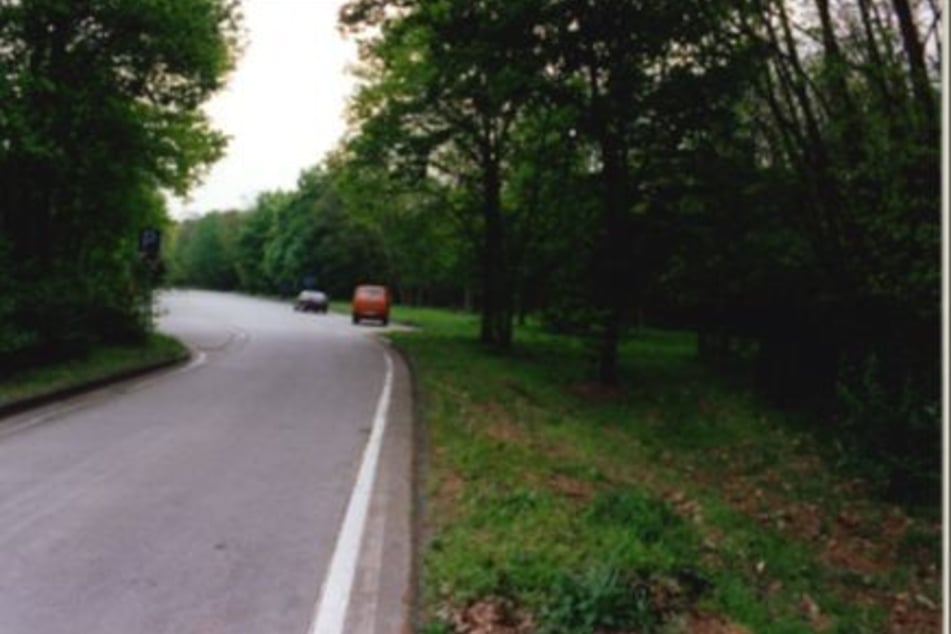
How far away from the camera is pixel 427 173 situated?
31.9m

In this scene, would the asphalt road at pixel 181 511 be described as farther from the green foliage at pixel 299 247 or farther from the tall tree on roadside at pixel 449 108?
the green foliage at pixel 299 247

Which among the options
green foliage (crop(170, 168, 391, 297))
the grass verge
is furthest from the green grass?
green foliage (crop(170, 168, 391, 297))

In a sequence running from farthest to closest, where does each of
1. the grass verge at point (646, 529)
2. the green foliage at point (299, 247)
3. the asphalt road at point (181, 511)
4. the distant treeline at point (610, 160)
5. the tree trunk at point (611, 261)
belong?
the green foliage at point (299, 247) < the tree trunk at point (611, 261) < the distant treeline at point (610, 160) < the grass verge at point (646, 529) < the asphalt road at point (181, 511)

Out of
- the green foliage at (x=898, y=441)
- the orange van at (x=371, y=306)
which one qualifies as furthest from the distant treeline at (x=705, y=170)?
the orange van at (x=371, y=306)

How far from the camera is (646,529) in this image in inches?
319

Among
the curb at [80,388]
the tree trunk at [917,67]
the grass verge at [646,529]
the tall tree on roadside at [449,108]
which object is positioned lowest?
the grass verge at [646,529]

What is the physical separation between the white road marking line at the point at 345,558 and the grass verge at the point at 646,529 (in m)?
0.50

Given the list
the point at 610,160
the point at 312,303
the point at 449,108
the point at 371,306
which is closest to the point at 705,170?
the point at 610,160

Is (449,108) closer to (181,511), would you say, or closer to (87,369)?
(87,369)

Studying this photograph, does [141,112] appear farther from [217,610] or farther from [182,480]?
[217,610]

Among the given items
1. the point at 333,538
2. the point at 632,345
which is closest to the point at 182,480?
the point at 333,538

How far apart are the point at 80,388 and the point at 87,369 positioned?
2.28 metres

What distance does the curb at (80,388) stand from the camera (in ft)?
46.7

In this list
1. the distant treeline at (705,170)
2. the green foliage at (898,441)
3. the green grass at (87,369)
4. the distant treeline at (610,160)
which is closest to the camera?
the green foliage at (898,441)
